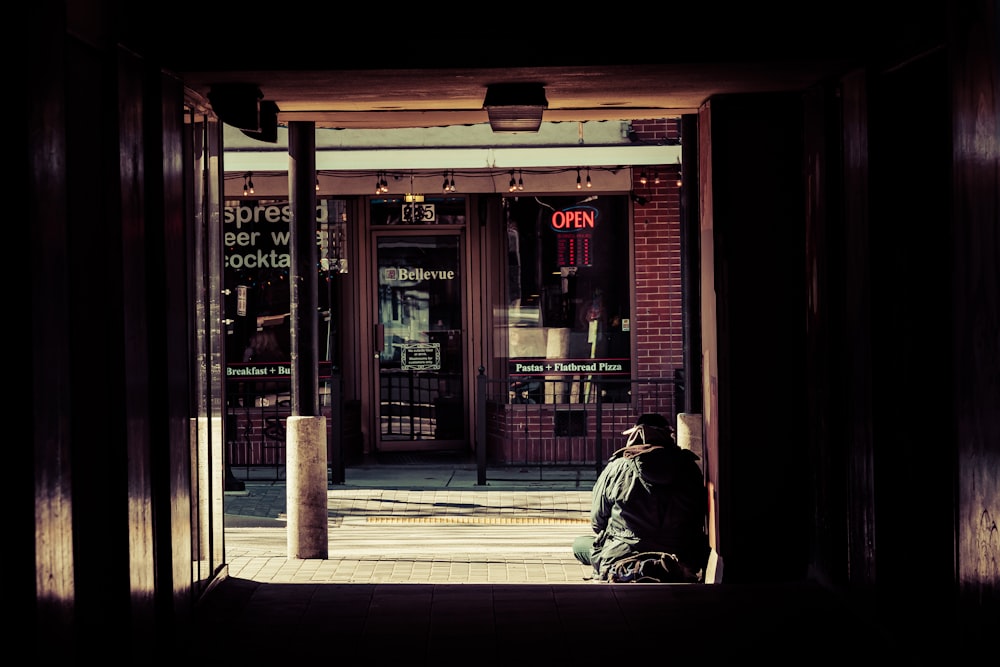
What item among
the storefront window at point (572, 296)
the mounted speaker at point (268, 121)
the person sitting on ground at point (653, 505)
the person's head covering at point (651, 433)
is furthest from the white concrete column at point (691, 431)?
the mounted speaker at point (268, 121)

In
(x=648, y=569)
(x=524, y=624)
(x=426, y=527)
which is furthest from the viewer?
(x=426, y=527)

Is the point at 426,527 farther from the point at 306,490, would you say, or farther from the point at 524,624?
the point at 524,624

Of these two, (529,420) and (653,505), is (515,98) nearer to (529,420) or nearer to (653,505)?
(653,505)

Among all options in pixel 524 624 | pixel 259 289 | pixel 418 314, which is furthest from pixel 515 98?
pixel 259 289

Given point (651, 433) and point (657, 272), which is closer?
point (651, 433)

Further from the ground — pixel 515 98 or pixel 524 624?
pixel 515 98

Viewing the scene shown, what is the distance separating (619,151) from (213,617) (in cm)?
705

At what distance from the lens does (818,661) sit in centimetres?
527

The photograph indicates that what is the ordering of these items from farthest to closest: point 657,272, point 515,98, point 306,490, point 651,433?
1. point 657,272
2. point 306,490
3. point 651,433
4. point 515,98

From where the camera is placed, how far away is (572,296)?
1232cm

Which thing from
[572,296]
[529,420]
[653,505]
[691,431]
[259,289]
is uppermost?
[259,289]

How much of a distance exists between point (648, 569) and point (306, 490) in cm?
244

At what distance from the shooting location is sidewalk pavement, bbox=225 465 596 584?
769 centimetres

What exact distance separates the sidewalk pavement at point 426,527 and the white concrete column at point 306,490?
116 millimetres
